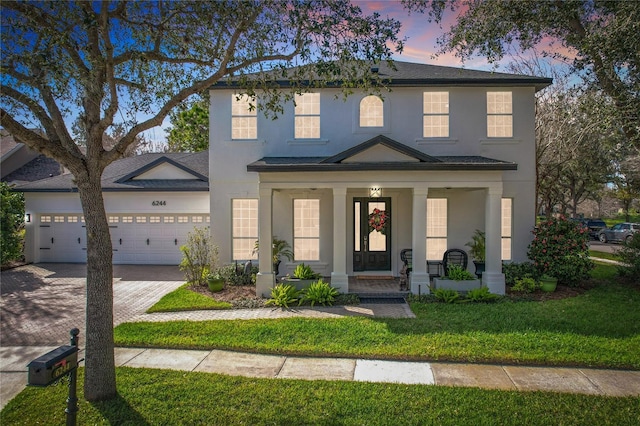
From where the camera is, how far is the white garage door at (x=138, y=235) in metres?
14.9

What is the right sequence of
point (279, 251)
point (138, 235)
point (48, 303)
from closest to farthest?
point (48, 303)
point (279, 251)
point (138, 235)

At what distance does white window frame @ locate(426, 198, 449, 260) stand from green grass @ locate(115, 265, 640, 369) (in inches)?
127

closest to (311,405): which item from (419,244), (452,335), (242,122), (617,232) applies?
(452,335)

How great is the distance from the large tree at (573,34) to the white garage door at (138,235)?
443 inches

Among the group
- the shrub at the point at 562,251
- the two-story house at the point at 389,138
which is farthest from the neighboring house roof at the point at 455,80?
the shrub at the point at 562,251

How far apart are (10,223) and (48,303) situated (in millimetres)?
6642

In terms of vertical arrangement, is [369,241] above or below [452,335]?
above

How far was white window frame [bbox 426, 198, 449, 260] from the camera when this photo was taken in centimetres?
1198

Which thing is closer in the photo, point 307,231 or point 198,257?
point 198,257

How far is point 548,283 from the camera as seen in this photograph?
33.0ft

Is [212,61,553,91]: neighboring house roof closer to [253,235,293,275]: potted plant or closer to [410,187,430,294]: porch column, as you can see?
[410,187,430,294]: porch column

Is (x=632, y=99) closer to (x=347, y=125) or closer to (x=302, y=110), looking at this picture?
(x=347, y=125)

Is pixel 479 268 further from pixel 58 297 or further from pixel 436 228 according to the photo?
pixel 58 297

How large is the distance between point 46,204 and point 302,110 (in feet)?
38.8
